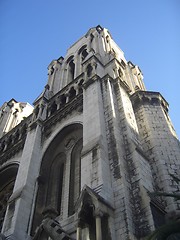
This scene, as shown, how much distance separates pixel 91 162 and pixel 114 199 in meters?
1.89

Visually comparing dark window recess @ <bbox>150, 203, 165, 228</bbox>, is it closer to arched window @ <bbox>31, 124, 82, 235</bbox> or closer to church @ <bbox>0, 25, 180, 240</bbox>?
church @ <bbox>0, 25, 180, 240</bbox>

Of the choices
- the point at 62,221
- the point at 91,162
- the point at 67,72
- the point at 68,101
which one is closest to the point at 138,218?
the point at 91,162

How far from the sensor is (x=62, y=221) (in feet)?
39.1

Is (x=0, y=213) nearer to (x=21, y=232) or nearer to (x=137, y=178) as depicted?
(x=21, y=232)

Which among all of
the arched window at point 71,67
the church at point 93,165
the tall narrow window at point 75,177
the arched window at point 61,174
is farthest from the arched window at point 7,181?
the arched window at point 71,67

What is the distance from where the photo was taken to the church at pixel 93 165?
933 cm

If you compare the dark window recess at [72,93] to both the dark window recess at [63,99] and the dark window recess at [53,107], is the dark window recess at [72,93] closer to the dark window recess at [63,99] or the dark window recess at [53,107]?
the dark window recess at [63,99]

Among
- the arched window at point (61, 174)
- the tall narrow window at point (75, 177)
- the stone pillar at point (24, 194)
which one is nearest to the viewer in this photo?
the stone pillar at point (24, 194)

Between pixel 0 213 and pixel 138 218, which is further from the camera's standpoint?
pixel 0 213

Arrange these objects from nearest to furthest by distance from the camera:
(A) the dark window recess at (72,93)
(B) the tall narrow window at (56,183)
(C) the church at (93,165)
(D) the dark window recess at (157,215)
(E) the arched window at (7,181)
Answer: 1. (D) the dark window recess at (157,215)
2. (C) the church at (93,165)
3. (B) the tall narrow window at (56,183)
4. (E) the arched window at (7,181)
5. (A) the dark window recess at (72,93)

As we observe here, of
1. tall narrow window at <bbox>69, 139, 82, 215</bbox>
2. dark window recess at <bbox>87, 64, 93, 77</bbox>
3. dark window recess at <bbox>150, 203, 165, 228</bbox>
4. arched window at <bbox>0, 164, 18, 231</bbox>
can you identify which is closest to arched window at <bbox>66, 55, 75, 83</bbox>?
dark window recess at <bbox>87, 64, 93, 77</bbox>

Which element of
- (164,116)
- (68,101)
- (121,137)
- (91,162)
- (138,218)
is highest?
(68,101)

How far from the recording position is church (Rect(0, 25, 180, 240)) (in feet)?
30.6

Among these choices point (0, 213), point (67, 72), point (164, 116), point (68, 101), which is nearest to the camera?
point (164, 116)
